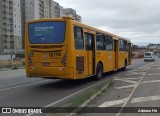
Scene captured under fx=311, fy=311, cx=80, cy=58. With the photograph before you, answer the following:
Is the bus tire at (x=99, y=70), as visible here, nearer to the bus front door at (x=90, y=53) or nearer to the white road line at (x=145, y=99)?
the bus front door at (x=90, y=53)

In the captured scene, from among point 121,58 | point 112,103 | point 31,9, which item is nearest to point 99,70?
point 121,58

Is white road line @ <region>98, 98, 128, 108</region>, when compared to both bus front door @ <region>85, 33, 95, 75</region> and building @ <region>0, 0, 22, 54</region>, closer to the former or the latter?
bus front door @ <region>85, 33, 95, 75</region>

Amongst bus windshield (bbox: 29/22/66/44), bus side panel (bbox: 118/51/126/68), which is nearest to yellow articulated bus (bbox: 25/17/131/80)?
bus windshield (bbox: 29/22/66/44)

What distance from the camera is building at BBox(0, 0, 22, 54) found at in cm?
11712

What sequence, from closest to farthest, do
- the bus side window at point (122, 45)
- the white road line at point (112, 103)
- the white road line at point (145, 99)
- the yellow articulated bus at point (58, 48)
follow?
the white road line at point (112, 103) → the white road line at point (145, 99) → the yellow articulated bus at point (58, 48) → the bus side window at point (122, 45)

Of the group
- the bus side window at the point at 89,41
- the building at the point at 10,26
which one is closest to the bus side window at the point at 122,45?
the bus side window at the point at 89,41

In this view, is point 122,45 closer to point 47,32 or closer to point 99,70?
point 99,70

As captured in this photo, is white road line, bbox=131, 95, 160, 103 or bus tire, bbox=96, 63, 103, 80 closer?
white road line, bbox=131, 95, 160, 103

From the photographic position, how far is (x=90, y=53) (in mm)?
16328

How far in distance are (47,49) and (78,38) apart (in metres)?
1.60

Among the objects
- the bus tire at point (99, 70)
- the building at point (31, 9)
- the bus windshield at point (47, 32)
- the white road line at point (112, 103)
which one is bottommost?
the white road line at point (112, 103)

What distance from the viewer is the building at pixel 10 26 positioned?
11712cm

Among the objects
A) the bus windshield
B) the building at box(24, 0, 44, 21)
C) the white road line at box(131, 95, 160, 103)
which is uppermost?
the building at box(24, 0, 44, 21)

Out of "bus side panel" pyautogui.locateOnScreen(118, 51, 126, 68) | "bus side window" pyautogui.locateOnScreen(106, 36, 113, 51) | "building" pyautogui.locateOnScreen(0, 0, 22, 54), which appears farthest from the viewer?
"building" pyautogui.locateOnScreen(0, 0, 22, 54)
